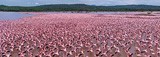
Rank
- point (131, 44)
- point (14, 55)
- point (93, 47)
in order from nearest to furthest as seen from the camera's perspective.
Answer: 1. point (14, 55)
2. point (93, 47)
3. point (131, 44)

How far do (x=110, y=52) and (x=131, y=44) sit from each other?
3146mm

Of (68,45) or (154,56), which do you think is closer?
(154,56)

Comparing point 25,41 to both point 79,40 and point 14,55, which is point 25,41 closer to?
point 79,40

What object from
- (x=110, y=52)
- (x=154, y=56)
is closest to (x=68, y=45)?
(x=110, y=52)

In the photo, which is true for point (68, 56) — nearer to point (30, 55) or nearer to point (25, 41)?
point (30, 55)

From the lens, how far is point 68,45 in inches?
692

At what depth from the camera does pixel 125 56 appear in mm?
15125

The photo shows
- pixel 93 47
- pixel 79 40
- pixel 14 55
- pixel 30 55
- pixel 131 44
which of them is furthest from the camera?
pixel 79 40

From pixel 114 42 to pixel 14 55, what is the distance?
609 centimetres

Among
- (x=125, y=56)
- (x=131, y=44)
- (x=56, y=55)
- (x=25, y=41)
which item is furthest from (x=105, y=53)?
(x=25, y=41)

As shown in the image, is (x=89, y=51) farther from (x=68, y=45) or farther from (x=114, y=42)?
(x=114, y=42)

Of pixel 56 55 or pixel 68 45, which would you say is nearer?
pixel 56 55

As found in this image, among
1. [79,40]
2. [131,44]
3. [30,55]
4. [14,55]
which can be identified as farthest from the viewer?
[79,40]

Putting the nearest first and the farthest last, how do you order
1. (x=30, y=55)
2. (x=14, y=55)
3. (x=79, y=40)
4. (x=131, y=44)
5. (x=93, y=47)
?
(x=30, y=55) < (x=14, y=55) < (x=93, y=47) < (x=131, y=44) < (x=79, y=40)
